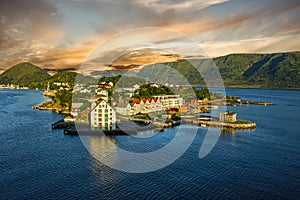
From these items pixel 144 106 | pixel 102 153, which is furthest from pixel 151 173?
pixel 144 106

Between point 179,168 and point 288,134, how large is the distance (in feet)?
43.1

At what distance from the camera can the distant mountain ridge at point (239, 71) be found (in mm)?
119938

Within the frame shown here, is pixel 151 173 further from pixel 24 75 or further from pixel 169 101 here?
pixel 24 75

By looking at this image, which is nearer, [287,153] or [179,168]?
[179,168]

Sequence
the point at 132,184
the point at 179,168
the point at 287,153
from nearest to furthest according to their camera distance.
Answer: the point at 132,184 → the point at 179,168 → the point at 287,153

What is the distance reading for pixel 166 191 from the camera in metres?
11.1

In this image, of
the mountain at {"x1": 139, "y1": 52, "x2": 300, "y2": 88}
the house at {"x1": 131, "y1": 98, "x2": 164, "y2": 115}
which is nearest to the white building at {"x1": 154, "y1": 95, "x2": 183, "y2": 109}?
the house at {"x1": 131, "y1": 98, "x2": 164, "y2": 115}

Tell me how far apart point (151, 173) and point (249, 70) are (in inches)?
5759

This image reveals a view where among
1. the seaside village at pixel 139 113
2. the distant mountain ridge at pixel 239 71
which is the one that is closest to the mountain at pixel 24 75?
the distant mountain ridge at pixel 239 71

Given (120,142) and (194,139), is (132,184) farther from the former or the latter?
(194,139)

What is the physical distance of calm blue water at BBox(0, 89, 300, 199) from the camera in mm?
10969

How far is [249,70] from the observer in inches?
5817

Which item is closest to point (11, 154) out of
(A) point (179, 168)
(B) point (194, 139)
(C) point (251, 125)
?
(A) point (179, 168)

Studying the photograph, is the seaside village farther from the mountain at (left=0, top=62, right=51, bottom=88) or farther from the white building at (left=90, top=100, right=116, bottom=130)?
the mountain at (left=0, top=62, right=51, bottom=88)
